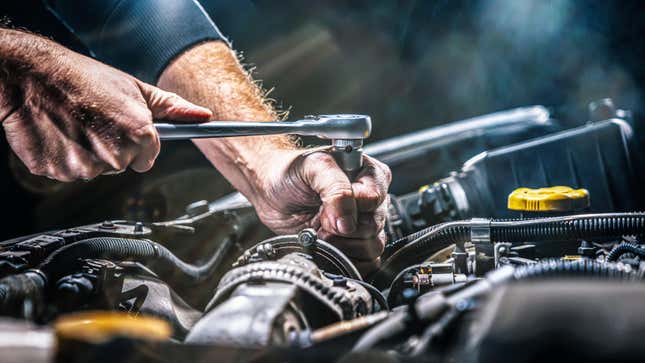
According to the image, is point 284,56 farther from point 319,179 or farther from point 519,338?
point 519,338

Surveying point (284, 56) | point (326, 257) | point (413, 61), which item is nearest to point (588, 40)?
point (413, 61)

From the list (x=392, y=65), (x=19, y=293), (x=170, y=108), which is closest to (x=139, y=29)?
(x=170, y=108)

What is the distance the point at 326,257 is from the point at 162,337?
0.43 metres

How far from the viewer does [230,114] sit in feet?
5.06

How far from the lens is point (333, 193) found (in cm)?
105

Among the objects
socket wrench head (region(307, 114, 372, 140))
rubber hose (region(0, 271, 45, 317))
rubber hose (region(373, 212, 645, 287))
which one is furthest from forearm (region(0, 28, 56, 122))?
rubber hose (region(373, 212, 645, 287))

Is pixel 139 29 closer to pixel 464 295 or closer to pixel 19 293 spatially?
pixel 19 293

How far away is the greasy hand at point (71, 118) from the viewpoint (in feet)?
2.76

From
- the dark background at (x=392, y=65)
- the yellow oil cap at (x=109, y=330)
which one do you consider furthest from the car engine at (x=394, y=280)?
the dark background at (x=392, y=65)

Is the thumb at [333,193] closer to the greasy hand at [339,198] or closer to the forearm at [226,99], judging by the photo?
the greasy hand at [339,198]

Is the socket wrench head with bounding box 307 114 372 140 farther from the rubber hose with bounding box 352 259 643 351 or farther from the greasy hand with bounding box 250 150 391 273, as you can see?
the rubber hose with bounding box 352 259 643 351

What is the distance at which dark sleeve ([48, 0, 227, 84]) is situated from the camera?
173 cm

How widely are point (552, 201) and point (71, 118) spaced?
83 cm

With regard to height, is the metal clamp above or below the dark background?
below
